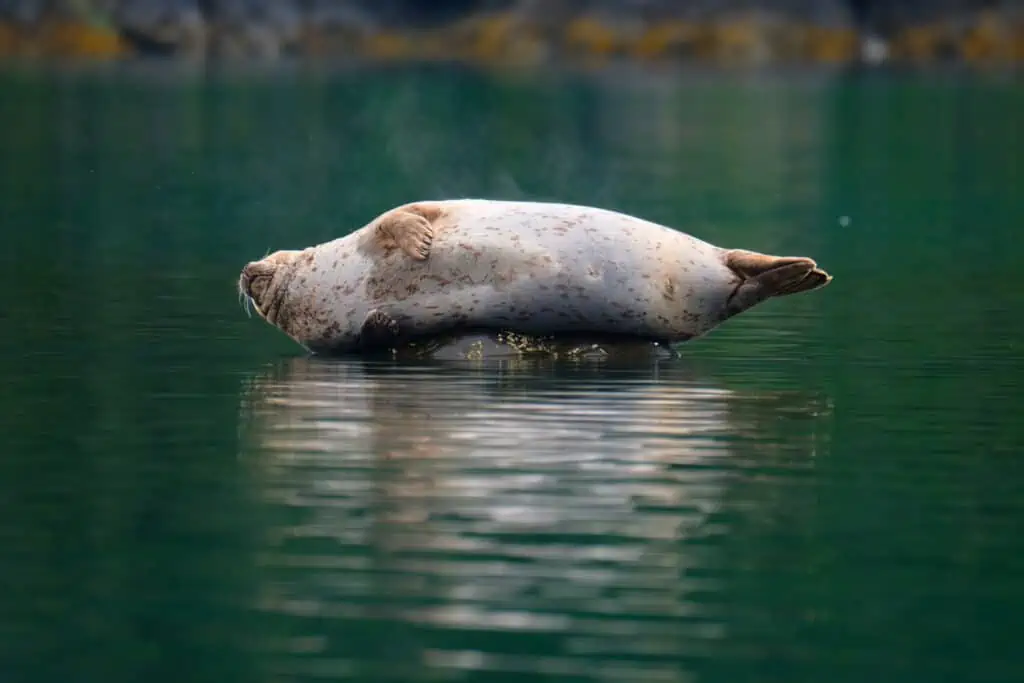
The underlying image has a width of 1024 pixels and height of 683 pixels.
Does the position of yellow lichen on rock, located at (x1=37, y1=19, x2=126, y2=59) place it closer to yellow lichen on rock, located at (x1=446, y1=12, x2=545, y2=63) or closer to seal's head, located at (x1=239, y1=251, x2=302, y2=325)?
yellow lichen on rock, located at (x1=446, y1=12, x2=545, y2=63)

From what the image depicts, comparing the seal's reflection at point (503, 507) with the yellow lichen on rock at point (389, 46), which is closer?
the seal's reflection at point (503, 507)

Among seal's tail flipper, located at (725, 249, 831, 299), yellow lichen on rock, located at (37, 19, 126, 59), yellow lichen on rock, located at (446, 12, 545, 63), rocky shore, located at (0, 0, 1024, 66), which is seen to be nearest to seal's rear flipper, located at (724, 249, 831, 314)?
seal's tail flipper, located at (725, 249, 831, 299)

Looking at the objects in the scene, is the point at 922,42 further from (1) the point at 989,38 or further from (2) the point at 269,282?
(2) the point at 269,282

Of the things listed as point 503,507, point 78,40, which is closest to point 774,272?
point 503,507

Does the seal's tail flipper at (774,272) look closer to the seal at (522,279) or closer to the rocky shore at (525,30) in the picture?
the seal at (522,279)

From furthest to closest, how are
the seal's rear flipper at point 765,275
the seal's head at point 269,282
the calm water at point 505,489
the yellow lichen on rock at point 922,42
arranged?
the yellow lichen on rock at point 922,42 → the seal's head at point 269,282 → the seal's rear flipper at point 765,275 → the calm water at point 505,489

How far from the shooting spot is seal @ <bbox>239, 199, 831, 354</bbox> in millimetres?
17469

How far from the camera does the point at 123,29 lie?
11338 centimetres

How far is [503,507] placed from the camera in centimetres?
1227

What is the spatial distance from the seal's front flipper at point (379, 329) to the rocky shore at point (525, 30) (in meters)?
95.2

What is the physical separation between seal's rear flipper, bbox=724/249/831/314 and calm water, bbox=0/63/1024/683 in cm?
47

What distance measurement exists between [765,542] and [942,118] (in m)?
57.2

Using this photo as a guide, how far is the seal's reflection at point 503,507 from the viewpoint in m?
9.84

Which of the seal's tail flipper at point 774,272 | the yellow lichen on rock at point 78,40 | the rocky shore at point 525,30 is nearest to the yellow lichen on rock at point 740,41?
the rocky shore at point 525,30
